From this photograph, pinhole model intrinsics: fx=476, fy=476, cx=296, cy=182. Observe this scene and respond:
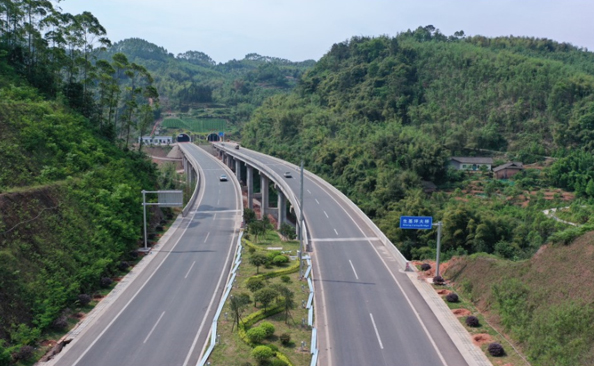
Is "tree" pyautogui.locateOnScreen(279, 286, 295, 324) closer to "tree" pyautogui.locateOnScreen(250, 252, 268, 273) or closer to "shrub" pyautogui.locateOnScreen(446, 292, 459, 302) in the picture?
"tree" pyautogui.locateOnScreen(250, 252, 268, 273)

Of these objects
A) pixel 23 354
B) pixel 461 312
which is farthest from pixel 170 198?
pixel 461 312

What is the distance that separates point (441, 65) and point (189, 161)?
60973 millimetres

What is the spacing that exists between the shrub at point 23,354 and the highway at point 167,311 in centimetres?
118

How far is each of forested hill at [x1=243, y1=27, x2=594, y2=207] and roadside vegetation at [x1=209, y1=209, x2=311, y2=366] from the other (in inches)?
1110

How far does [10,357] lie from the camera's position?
65.0 ft

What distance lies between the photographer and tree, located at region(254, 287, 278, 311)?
2478 cm

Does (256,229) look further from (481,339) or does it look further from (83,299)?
(481,339)

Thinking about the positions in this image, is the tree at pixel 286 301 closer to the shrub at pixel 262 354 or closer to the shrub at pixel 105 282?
the shrub at pixel 262 354

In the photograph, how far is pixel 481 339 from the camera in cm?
2228

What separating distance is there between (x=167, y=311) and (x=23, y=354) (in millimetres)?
7508

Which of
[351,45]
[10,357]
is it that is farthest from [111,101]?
[351,45]

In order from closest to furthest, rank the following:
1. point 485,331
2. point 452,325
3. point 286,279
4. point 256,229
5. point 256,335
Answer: point 256,335 → point 485,331 → point 452,325 → point 286,279 → point 256,229

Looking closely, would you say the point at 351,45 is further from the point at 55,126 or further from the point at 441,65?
the point at 55,126

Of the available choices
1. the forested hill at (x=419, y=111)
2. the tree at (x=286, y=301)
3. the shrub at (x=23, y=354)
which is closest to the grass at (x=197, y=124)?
the forested hill at (x=419, y=111)
